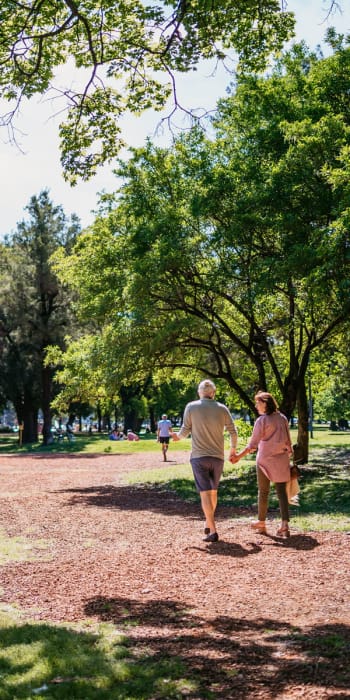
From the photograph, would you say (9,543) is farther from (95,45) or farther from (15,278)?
(15,278)

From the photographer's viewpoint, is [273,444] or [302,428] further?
[302,428]

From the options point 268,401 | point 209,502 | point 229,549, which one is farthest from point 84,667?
point 268,401

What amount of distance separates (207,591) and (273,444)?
10.1 ft

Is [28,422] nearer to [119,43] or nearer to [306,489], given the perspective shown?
[306,489]

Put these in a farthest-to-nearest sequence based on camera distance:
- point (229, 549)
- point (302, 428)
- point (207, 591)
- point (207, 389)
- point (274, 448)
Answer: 1. point (302, 428)
2. point (274, 448)
3. point (207, 389)
4. point (229, 549)
5. point (207, 591)

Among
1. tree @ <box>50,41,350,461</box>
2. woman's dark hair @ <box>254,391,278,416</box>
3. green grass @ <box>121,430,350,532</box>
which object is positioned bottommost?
green grass @ <box>121,430,350,532</box>

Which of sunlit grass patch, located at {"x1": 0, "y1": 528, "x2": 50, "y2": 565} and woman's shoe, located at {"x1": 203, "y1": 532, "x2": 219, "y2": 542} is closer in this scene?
sunlit grass patch, located at {"x1": 0, "y1": 528, "x2": 50, "y2": 565}

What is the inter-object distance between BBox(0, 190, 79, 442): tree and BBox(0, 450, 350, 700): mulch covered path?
3210 cm

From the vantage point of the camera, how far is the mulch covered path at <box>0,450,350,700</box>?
4.33 metres

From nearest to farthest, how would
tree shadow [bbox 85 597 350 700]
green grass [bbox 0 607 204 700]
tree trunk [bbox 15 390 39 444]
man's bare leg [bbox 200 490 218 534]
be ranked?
green grass [bbox 0 607 204 700] → tree shadow [bbox 85 597 350 700] → man's bare leg [bbox 200 490 218 534] → tree trunk [bbox 15 390 39 444]

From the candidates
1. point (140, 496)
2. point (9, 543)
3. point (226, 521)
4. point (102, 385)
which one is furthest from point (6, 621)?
point (102, 385)

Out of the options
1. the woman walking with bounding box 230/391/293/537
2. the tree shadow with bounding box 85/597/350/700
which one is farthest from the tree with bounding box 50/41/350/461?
the tree shadow with bounding box 85/597/350/700

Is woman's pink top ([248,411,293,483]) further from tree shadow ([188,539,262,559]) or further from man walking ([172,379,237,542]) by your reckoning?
tree shadow ([188,539,262,559])

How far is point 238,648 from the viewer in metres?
4.66
